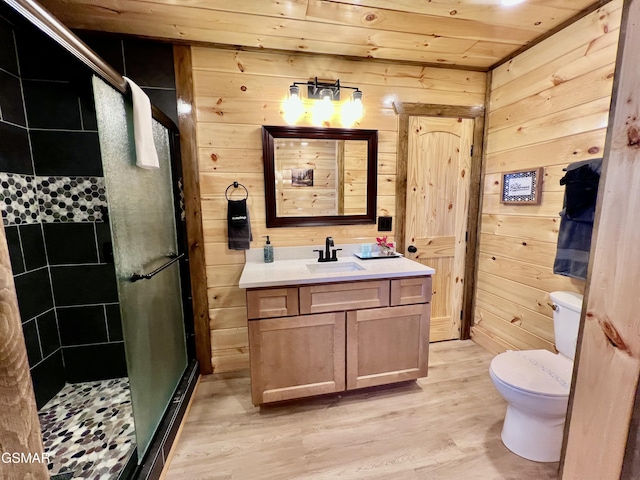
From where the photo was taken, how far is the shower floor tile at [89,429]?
4.66ft

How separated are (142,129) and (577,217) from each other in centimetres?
230

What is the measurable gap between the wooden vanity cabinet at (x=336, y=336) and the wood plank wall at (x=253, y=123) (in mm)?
594

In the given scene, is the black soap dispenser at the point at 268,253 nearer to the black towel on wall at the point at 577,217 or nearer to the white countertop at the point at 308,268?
the white countertop at the point at 308,268

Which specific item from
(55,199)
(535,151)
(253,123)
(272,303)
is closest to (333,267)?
(272,303)

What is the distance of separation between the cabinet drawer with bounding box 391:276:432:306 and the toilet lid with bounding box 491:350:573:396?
1.71 ft

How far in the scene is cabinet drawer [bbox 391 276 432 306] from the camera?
183 centimetres

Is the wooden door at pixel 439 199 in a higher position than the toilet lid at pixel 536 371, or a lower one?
higher

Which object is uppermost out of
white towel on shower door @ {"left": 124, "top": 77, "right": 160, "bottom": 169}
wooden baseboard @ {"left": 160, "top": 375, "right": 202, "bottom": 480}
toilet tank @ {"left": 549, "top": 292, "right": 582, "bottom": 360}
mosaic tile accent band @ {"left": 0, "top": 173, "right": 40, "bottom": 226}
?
white towel on shower door @ {"left": 124, "top": 77, "right": 160, "bottom": 169}

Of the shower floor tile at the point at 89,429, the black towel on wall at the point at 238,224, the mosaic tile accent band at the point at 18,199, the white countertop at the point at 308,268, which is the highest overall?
the mosaic tile accent band at the point at 18,199

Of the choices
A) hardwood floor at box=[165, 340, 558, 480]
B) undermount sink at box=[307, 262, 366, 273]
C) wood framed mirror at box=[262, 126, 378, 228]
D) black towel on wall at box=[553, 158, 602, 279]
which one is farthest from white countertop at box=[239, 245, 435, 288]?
hardwood floor at box=[165, 340, 558, 480]

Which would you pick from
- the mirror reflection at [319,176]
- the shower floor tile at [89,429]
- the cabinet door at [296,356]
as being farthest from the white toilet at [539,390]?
the shower floor tile at [89,429]

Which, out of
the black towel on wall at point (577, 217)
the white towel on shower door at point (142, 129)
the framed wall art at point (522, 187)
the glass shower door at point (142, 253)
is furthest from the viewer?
the framed wall art at point (522, 187)

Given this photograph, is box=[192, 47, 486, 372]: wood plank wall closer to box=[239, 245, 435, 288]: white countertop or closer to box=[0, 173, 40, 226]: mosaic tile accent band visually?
box=[239, 245, 435, 288]: white countertop

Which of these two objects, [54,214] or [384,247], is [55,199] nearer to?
[54,214]
